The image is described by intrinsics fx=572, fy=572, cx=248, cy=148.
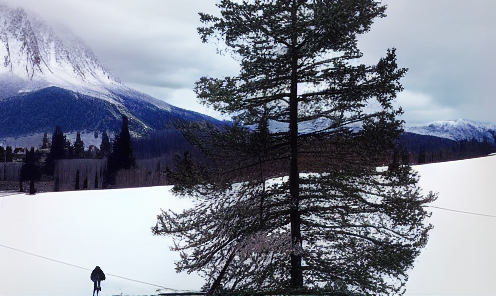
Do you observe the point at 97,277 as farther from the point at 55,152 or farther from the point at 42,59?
the point at 42,59

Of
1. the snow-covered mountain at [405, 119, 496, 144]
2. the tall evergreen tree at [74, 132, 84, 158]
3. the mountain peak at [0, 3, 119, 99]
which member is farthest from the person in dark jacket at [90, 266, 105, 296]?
the snow-covered mountain at [405, 119, 496, 144]

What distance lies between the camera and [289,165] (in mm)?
6168

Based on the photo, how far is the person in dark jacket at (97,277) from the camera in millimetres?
6125

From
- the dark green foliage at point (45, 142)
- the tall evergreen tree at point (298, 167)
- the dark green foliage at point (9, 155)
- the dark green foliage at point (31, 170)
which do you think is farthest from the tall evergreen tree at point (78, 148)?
the tall evergreen tree at point (298, 167)

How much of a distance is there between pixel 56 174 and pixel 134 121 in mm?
1073

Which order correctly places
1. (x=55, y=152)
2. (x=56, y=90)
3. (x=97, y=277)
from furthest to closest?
(x=55, y=152) → (x=56, y=90) → (x=97, y=277)

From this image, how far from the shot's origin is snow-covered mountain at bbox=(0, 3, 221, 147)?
6.27 m

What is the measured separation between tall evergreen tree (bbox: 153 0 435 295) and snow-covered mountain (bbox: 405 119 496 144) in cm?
55

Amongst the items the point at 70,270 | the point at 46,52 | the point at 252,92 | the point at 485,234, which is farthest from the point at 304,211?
the point at 46,52

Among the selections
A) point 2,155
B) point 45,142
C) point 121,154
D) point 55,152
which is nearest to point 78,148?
point 55,152

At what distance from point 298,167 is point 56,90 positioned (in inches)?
110

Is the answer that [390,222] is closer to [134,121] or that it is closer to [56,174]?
[134,121]

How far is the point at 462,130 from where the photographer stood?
6516mm

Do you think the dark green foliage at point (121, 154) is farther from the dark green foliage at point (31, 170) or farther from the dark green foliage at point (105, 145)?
the dark green foliage at point (31, 170)
